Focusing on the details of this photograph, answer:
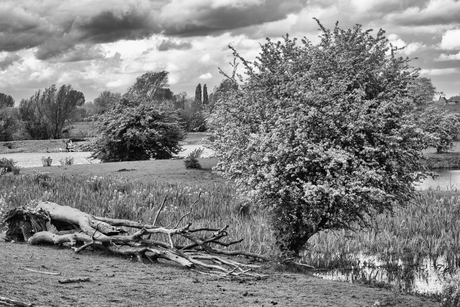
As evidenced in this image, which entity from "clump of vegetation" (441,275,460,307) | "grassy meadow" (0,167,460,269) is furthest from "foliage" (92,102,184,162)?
"clump of vegetation" (441,275,460,307)

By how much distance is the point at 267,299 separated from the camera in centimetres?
542

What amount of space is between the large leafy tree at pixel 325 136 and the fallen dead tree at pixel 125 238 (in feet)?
3.15

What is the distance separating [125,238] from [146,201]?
21.5ft

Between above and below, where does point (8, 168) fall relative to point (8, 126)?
below

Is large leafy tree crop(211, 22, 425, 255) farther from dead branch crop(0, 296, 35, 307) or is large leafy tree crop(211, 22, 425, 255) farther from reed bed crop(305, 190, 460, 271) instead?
dead branch crop(0, 296, 35, 307)

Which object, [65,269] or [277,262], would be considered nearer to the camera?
[65,269]

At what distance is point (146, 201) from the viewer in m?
14.0

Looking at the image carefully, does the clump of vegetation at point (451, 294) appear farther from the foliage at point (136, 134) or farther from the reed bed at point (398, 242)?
the foliage at point (136, 134)

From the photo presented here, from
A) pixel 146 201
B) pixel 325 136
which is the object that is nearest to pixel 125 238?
pixel 325 136

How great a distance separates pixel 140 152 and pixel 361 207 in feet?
71.7

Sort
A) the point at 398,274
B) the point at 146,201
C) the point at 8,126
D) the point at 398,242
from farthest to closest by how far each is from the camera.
A: the point at 8,126 → the point at 146,201 → the point at 398,242 → the point at 398,274

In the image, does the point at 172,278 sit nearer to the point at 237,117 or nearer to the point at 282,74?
the point at 237,117

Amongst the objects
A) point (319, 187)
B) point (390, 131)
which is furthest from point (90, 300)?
point (390, 131)

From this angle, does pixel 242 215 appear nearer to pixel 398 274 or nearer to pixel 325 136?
pixel 398 274
